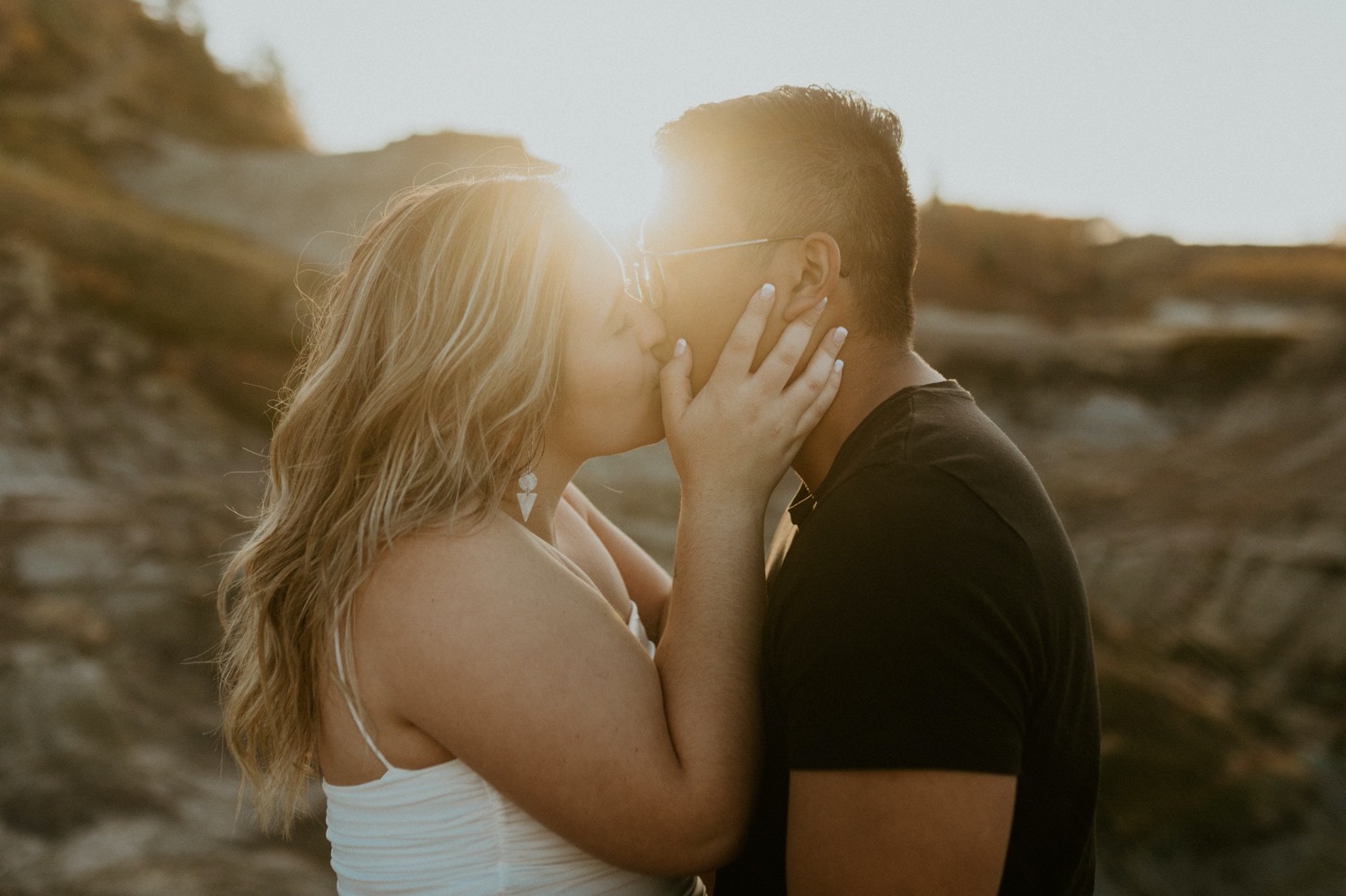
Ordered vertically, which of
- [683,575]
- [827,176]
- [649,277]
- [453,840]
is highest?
[827,176]

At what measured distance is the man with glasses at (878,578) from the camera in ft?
5.95

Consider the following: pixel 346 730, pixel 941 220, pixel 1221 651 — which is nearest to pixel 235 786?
pixel 346 730

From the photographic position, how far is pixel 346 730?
2312 mm

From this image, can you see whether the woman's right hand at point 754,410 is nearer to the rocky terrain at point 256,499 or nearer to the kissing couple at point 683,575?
the kissing couple at point 683,575

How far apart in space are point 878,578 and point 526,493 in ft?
3.96

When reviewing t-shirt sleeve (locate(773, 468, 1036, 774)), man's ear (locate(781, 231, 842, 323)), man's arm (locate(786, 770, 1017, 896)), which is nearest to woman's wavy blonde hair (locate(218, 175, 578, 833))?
man's ear (locate(781, 231, 842, 323))

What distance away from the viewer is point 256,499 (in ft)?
34.7

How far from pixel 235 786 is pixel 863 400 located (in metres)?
5.48

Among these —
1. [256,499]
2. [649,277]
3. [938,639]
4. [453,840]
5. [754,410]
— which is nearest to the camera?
[938,639]

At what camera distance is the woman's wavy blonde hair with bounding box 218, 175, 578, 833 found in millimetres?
2287

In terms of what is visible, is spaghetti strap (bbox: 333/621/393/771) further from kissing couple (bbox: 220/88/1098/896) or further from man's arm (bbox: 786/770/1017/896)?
man's arm (bbox: 786/770/1017/896)

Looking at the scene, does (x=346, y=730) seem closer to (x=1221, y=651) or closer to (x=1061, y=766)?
(x=1061, y=766)

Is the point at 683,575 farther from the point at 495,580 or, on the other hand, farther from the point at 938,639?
the point at 938,639

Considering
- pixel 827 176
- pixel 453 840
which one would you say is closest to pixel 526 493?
pixel 453 840
